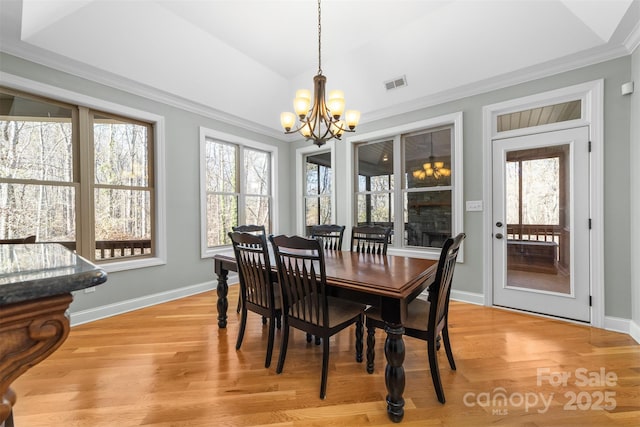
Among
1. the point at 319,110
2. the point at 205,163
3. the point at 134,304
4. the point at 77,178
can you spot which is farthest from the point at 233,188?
the point at 319,110

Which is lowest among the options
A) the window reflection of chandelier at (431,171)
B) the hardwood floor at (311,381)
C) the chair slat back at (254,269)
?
the hardwood floor at (311,381)

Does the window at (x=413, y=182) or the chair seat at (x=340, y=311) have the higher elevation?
the window at (x=413, y=182)

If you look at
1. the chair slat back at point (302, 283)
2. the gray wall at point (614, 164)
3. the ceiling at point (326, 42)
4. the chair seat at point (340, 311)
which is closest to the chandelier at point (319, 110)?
the ceiling at point (326, 42)

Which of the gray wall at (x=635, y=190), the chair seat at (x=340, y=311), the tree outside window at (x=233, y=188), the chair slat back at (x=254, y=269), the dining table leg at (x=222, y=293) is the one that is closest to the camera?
the chair seat at (x=340, y=311)

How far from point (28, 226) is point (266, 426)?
2.96 meters

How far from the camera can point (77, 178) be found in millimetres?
2812

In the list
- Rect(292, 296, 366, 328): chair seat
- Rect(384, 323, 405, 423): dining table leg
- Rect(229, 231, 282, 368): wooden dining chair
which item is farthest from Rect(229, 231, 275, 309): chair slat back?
Rect(384, 323, 405, 423): dining table leg

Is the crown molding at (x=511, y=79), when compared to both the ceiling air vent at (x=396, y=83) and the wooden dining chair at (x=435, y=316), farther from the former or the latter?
the wooden dining chair at (x=435, y=316)

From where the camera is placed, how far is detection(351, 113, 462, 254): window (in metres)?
3.47

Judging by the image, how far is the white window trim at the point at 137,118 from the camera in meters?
2.46

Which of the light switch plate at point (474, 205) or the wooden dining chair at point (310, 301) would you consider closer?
the wooden dining chair at point (310, 301)

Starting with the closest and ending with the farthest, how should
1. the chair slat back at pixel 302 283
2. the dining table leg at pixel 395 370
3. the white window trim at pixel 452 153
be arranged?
the dining table leg at pixel 395 370, the chair slat back at pixel 302 283, the white window trim at pixel 452 153

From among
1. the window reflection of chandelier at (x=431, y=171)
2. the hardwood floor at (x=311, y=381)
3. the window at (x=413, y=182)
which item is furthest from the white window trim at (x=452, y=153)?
the hardwood floor at (x=311, y=381)

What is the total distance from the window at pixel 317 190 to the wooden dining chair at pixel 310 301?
9.45 feet
